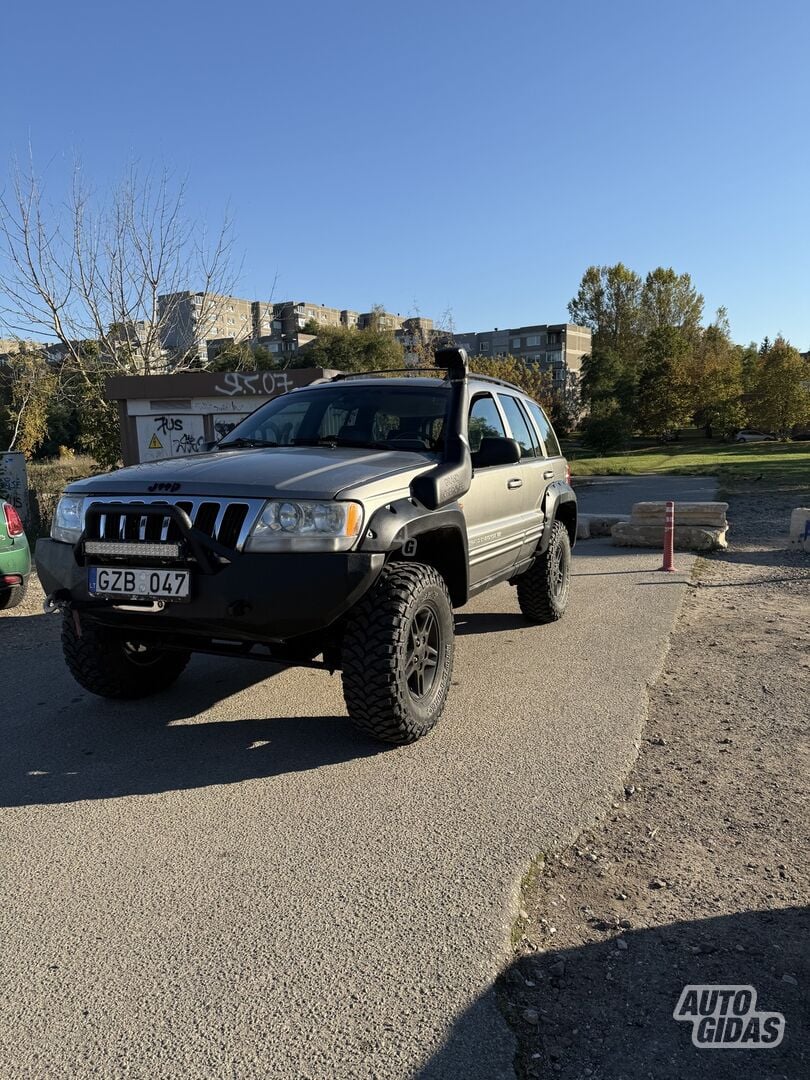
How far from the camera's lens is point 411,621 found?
3.90 m

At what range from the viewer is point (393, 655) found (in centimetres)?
375

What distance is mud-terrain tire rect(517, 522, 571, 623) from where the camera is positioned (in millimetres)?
6391

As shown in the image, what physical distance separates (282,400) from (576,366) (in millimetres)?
113722

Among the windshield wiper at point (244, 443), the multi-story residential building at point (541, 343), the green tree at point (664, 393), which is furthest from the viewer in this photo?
the multi-story residential building at point (541, 343)

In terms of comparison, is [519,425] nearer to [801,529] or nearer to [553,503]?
[553,503]

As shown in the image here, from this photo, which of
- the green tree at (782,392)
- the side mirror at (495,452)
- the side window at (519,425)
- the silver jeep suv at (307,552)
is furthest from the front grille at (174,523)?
the green tree at (782,392)

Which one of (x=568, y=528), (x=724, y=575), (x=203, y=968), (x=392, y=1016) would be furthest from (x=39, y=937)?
(x=724, y=575)

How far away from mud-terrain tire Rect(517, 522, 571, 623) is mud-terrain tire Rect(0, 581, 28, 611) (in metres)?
4.60

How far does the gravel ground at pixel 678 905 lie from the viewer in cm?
208

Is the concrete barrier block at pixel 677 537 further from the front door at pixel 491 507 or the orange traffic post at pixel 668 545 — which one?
the front door at pixel 491 507

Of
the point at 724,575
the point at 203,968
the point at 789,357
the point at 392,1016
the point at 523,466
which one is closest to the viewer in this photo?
the point at 392,1016

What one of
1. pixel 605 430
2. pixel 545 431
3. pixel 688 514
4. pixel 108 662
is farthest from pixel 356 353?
pixel 108 662

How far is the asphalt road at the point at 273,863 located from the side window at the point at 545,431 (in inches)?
88.3

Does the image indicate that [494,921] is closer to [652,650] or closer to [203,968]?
[203,968]
